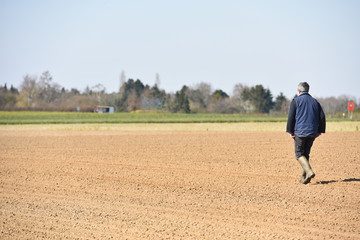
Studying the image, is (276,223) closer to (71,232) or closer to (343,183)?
(71,232)

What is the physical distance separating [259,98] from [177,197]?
105m

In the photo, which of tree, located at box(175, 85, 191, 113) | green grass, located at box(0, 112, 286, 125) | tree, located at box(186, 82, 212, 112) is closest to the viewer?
green grass, located at box(0, 112, 286, 125)

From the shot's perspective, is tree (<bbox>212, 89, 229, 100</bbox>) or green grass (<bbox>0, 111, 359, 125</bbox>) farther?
tree (<bbox>212, 89, 229, 100</bbox>)

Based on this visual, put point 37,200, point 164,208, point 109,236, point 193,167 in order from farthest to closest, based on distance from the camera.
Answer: point 193,167
point 37,200
point 164,208
point 109,236

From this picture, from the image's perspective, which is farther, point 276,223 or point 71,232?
point 276,223

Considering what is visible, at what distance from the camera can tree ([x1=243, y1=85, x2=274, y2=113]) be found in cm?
11175

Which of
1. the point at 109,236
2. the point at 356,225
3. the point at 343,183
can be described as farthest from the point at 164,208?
the point at 343,183

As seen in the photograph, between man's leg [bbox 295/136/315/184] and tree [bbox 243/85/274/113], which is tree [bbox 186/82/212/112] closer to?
tree [bbox 243/85/274/113]

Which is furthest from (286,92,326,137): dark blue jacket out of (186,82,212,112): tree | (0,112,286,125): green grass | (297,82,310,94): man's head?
(186,82,212,112): tree

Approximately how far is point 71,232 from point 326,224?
340cm

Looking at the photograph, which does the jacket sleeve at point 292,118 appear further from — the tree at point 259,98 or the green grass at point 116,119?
the tree at point 259,98

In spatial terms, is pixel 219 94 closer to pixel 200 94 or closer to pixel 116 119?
pixel 200 94

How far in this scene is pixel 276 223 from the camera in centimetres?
666

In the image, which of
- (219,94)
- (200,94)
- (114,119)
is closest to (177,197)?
(114,119)
